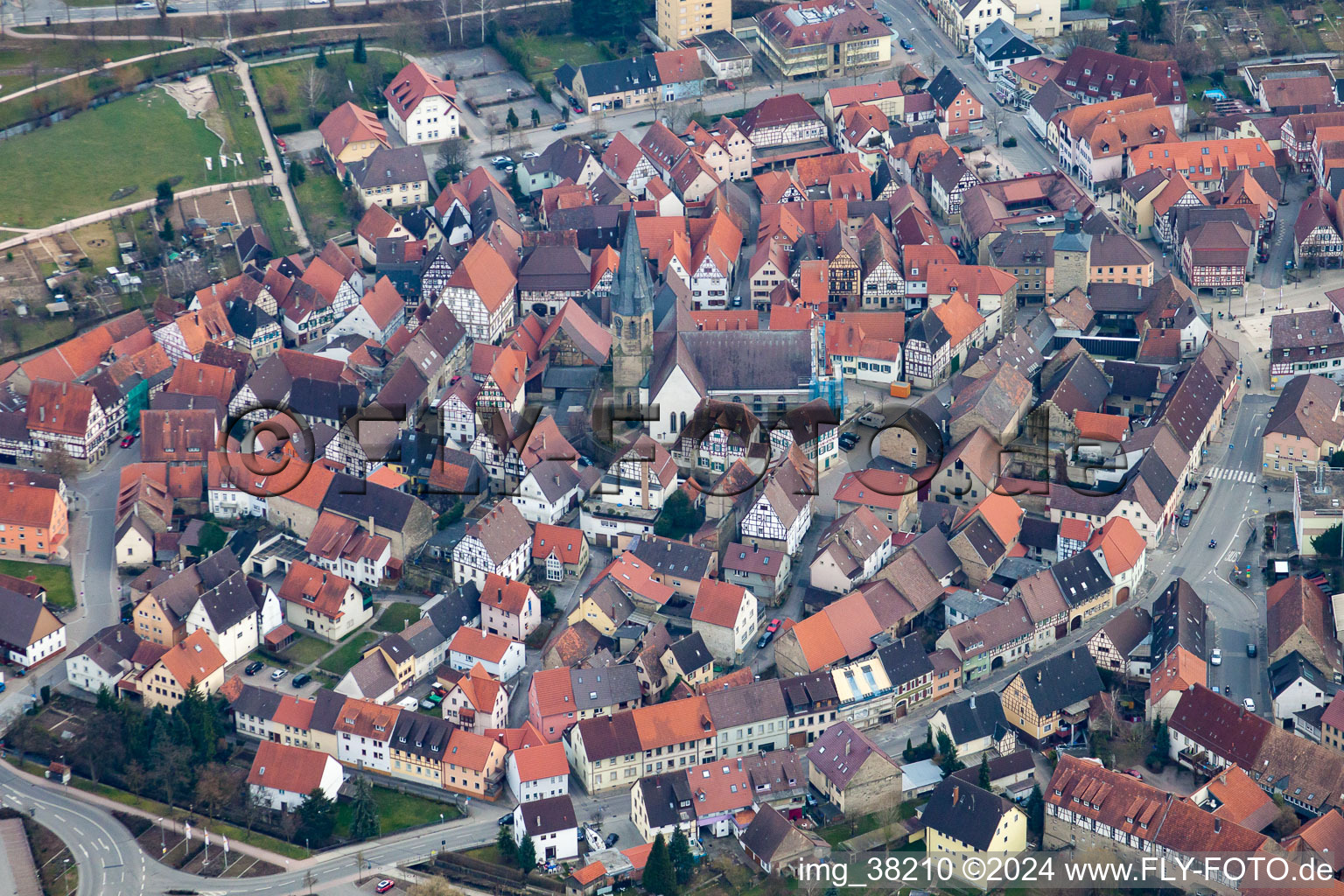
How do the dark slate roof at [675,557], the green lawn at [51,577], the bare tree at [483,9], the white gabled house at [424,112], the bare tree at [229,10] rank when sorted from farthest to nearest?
the bare tree at [483,9]
the bare tree at [229,10]
the white gabled house at [424,112]
the green lawn at [51,577]
the dark slate roof at [675,557]

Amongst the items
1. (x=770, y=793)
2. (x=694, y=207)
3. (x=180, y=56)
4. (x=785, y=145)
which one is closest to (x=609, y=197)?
(x=694, y=207)

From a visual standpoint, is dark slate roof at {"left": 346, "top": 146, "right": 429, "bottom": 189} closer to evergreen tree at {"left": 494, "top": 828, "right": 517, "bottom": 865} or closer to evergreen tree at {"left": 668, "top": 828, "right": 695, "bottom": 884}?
evergreen tree at {"left": 494, "top": 828, "right": 517, "bottom": 865}

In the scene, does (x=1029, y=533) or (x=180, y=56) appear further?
(x=180, y=56)

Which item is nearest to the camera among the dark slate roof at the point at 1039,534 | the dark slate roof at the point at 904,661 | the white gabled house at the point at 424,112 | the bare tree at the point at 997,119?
the dark slate roof at the point at 904,661

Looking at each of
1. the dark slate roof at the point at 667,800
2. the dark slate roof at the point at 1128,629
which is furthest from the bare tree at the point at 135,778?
the dark slate roof at the point at 1128,629

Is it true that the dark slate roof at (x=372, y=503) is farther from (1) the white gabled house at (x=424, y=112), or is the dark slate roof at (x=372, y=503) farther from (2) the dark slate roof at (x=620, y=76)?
(2) the dark slate roof at (x=620, y=76)

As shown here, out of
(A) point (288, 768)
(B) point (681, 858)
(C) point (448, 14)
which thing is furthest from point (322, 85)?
(B) point (681, 858)

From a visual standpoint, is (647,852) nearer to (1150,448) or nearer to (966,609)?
(966,609)
